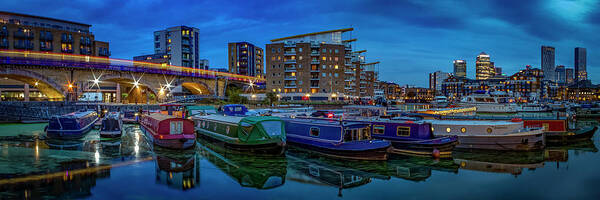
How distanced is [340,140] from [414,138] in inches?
206

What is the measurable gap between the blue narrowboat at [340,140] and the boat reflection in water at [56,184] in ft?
37.2

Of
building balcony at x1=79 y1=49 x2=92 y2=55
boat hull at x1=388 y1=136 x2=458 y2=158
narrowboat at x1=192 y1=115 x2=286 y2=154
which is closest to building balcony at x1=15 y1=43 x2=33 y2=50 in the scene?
building balcony at x1=79 y1=49 x2=92 y2=55

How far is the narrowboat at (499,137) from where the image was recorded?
71.4 feet

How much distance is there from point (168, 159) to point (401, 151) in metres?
14.3

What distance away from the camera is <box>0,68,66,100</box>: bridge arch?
50.2 meters

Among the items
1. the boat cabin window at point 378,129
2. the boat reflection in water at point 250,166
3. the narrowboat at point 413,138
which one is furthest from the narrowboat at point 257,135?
the narrowboat at point 413,138

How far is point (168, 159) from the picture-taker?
1980 centimetres

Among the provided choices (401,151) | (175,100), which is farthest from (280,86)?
(401,151)

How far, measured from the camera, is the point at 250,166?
1809 cm

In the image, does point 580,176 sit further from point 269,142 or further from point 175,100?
point 175,100

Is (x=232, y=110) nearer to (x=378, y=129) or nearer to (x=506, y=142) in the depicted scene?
(x=378, y=129)

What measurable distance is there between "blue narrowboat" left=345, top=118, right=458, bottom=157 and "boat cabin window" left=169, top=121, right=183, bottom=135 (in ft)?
44.1

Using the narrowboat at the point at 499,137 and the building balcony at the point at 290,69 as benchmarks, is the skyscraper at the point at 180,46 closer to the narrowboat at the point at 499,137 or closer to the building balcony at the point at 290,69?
the building balcony at the point at 290,69

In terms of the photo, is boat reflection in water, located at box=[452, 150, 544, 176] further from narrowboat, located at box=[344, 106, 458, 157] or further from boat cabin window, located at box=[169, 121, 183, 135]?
boat cabin window, located at box=[169, 121, 183, 135]
